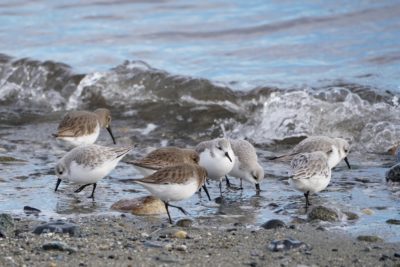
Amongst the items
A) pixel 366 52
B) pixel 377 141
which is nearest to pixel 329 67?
pixel 366 52

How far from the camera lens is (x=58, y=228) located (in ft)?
22.0

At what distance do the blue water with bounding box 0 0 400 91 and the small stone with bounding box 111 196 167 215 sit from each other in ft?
17.7

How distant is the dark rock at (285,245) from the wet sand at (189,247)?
2 centimetres

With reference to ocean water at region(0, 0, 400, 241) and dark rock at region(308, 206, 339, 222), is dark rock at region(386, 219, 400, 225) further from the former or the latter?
dark rock at region(308, 206, 339, 222)

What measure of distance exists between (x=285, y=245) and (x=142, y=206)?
6.09 ft

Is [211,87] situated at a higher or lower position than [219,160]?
lower

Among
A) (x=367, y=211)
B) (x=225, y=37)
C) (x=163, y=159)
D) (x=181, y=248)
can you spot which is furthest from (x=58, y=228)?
(x=225, y=37)

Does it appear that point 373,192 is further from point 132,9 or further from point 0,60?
point 132,9

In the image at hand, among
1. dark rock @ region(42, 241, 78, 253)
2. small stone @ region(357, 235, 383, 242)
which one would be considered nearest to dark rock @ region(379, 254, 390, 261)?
small stone @ region(357, 235, 383, 242)

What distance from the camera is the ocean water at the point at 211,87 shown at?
851 cm

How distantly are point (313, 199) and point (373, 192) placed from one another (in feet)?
2.07

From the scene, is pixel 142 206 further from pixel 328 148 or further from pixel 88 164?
pixel 328 148

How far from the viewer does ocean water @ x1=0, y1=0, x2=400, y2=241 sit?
8508 mm

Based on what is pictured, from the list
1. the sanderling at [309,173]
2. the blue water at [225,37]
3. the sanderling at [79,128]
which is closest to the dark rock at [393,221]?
the sanderling at [309,173]
